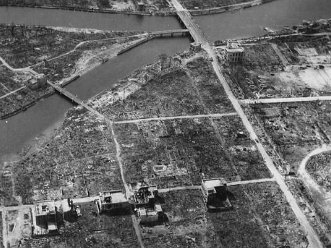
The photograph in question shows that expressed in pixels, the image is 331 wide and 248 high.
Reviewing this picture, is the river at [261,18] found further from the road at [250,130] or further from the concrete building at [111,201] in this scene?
the concrete building at [111,201]

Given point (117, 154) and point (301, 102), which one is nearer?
point (117, 154)

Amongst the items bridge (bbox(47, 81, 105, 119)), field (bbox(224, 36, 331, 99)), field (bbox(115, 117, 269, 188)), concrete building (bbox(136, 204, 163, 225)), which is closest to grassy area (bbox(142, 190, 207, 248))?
concrete building (bbox(136, 204, 163, 225))

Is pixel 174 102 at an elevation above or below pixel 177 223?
above

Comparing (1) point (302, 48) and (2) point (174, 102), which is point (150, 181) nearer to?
(2) point (174, 102)

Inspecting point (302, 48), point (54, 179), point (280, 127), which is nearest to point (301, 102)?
point (280, 127)

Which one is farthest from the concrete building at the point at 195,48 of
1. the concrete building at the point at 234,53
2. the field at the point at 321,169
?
the field at the point at 321,169

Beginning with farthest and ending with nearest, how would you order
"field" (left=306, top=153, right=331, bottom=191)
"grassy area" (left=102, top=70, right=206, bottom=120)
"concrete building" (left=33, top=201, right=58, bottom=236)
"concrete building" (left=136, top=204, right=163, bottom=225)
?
"grassy area" (left=102, top=70, right=206, bottom=120)
"field" (left=306, top=153, right=331, bottom=191)
"concrete building" (left=136, top=204, right=163, bottom=225)
"concrete building" (left=33, top=201, right=58, bottom=236)

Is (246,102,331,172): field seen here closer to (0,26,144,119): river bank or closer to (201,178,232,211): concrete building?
(201,178,232,211): concrete building
